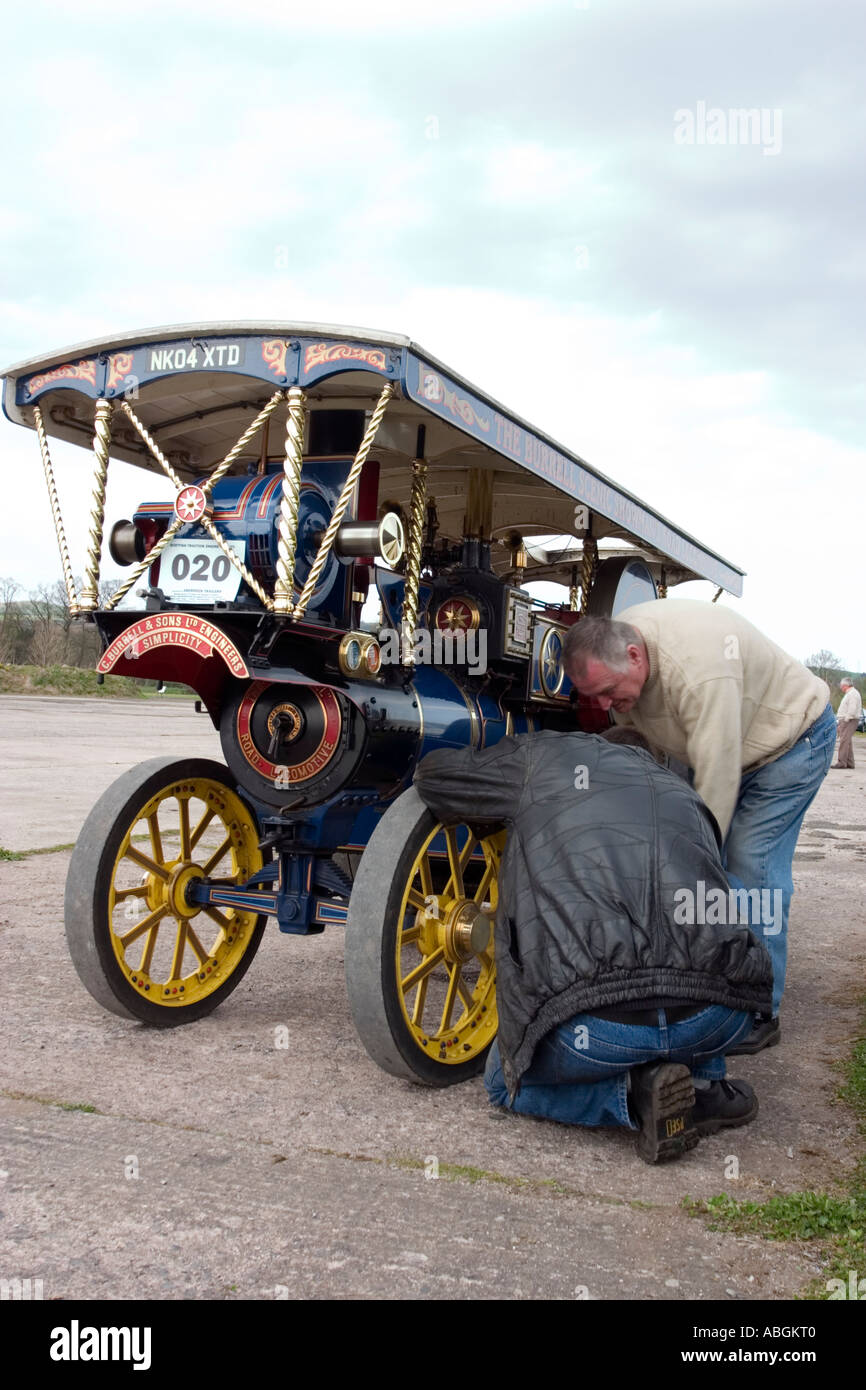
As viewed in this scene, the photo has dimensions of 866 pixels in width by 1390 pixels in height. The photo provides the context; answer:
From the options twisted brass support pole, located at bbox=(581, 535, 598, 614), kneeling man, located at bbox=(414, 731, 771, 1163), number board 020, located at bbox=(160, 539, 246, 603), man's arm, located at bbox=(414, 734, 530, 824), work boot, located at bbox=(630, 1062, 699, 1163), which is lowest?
work boot, located at bbox=(630, 1062, 699, 1163)

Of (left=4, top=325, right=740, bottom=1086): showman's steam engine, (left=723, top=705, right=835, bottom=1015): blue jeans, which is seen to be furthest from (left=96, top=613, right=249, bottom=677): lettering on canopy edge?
(left=723, top=705, right=835, bottom=1015): blue jeans

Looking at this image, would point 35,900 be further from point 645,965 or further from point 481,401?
point 645,965

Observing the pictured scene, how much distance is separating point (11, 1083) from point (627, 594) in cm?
389

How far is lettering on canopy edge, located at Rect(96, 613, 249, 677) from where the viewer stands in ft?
10.3

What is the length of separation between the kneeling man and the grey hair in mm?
387

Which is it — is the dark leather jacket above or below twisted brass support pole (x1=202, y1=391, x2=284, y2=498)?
below

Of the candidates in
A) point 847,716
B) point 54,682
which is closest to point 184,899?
point 847,716

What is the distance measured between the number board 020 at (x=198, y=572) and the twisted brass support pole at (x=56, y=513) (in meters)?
0.34

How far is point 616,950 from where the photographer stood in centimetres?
253

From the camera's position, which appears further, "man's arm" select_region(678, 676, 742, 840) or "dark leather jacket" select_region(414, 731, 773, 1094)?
"man's arm" select_region(678, 676, 742, 840)

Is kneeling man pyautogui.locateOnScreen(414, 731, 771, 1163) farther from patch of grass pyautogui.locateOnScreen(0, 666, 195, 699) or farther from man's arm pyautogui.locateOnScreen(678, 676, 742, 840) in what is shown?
patch of grass pyautogui.locateOnScreen(0, 666, 195, 699)

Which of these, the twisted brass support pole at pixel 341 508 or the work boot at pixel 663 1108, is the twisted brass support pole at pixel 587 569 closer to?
the twisted brass support pole at pixel 341 508

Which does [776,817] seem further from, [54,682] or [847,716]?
[54,682]
